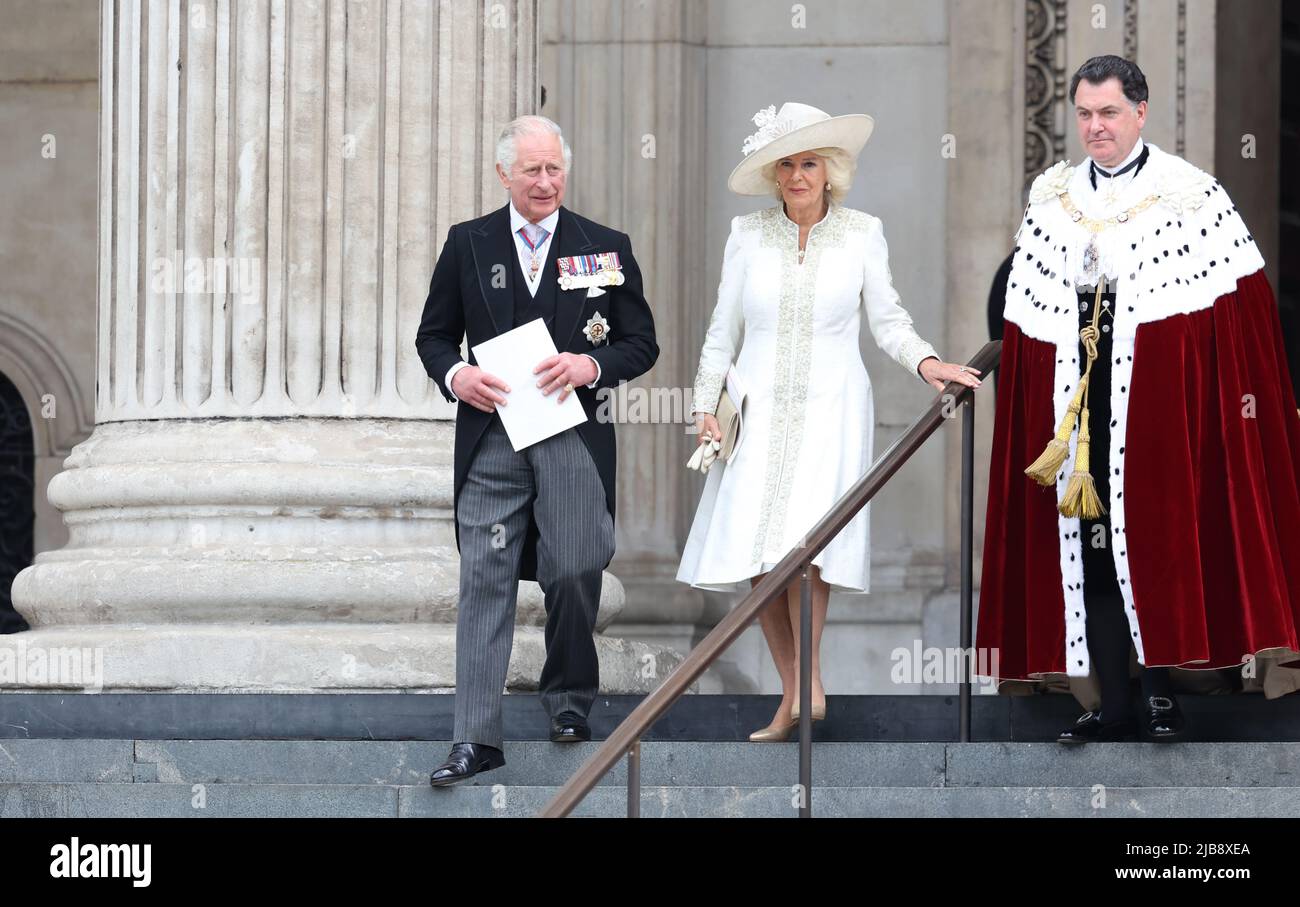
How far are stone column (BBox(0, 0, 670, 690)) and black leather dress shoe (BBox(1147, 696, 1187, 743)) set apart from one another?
2.03 meters

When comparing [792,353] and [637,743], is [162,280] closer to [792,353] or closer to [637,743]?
[792,353]

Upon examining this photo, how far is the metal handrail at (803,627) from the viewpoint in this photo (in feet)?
20.3

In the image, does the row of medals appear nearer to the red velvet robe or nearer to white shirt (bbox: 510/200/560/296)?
white shirt (bbox: 510/200/560/296)

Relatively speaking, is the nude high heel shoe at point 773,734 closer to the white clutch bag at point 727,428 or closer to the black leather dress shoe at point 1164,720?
the white clutch bag at point 727,428

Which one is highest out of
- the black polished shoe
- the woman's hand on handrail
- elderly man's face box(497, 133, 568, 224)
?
elderly man's face box(497, 133, 568, 224)

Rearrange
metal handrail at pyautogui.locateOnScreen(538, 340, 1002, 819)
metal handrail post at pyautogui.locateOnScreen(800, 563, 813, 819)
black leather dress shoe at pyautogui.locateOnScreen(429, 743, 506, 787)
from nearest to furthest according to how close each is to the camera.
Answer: metal handrail at pyautogui.locateOnScreen(538, 340, 1002, 819) < metal handrail post at pyautogui.locateOnScreen(800, 563, 813, 819) < black leather dress shoe at pyautogui.locateOnScreen(429, 743, 506, 787)

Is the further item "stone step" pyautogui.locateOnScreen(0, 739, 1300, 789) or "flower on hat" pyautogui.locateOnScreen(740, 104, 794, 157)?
"flower on hat" pyautogui.locateOnScreen(740, 104, 794, 157)

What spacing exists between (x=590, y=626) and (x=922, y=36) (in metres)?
5.30

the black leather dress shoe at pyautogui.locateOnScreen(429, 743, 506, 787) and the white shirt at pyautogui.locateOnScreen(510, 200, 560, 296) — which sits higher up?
the white shirt at pyautogui.locateOnScreen(510, 200, 560, 296)

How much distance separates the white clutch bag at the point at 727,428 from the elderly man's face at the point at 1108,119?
4.24 ft

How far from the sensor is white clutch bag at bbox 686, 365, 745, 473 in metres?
8.20

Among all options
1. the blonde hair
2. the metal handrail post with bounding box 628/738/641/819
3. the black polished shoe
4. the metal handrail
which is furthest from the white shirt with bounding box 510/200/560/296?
the metal handrail post with bounding box 628/738/641/819

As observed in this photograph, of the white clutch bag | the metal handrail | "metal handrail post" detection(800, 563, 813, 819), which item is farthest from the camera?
the white clutch bag
